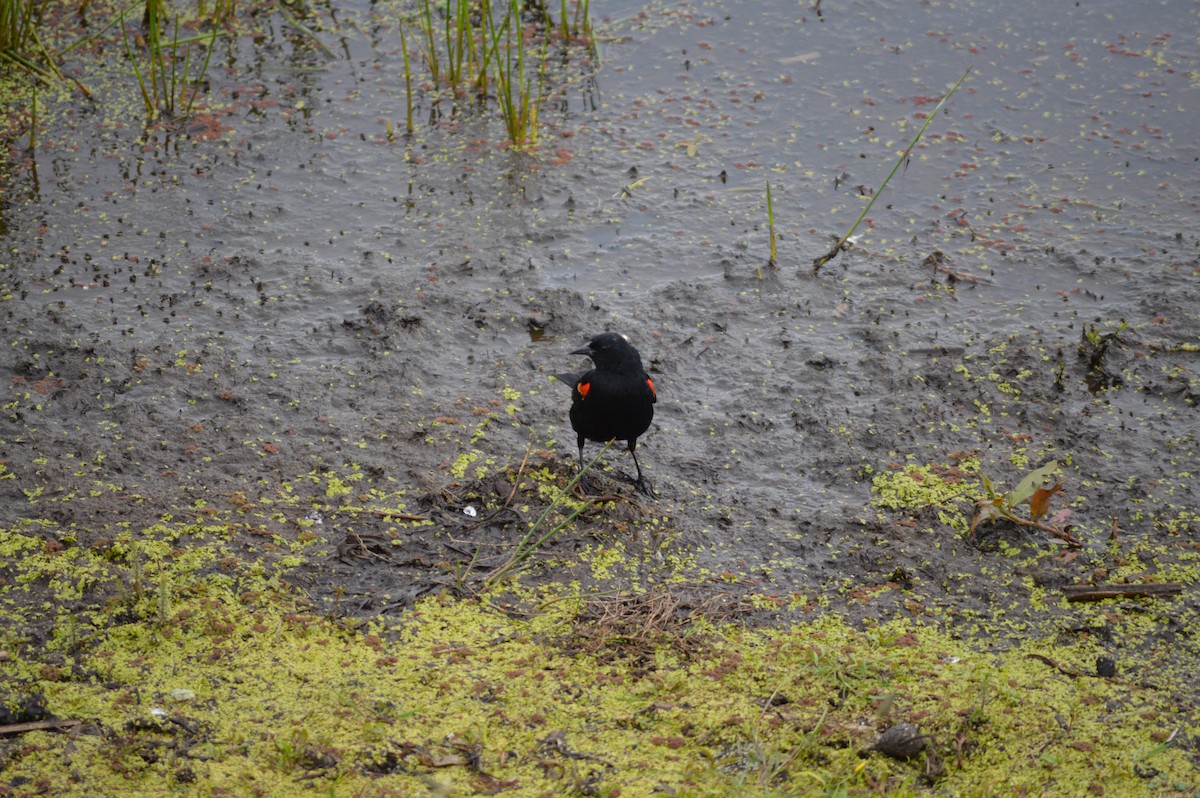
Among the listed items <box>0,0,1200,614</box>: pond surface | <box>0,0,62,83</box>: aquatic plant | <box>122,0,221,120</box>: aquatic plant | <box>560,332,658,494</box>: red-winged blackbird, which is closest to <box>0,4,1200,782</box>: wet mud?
<box>0,0,1200,614</box>: pond surface

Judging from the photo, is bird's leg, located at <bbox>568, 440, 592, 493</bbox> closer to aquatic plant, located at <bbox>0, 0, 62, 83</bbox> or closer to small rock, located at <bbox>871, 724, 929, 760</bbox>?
small rock, located at <bbox>871, 724, 929, 760</bbox>

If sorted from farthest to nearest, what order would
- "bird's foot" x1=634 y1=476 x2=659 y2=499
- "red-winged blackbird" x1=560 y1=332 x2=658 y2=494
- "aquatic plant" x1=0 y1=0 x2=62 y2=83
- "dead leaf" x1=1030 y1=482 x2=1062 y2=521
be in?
"aquatic plant" x1=0 y1=0 x2=62 y2=83
"bird's foot" x1=634 y1=476 x2=659 y2=499
"red-winged blackbird" x1=560 y1=332 x2=658 y2=494
"dead leaf" x1=1030 y1=482 x2=1062 y2=521

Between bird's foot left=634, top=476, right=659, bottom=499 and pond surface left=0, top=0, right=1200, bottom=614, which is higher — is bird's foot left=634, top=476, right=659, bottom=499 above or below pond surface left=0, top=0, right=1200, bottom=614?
below

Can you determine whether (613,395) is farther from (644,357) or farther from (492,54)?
(492,54)

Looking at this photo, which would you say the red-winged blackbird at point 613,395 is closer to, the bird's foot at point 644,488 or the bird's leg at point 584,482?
the bird's foot at point 644,488

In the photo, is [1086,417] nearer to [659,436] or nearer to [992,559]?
[992,559]

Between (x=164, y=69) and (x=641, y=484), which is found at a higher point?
(x=164, y=69)

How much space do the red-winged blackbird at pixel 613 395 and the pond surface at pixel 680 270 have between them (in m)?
0.32

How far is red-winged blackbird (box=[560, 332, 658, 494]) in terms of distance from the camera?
14.9ft

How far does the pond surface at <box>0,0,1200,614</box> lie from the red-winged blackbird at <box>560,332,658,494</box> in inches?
12.7

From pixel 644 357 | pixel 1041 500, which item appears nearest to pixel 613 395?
pixel 644 357

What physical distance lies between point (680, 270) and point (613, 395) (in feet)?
5.84

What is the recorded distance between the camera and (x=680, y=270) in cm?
611

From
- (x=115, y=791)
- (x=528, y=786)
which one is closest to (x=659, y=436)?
(x=528, y=786)
